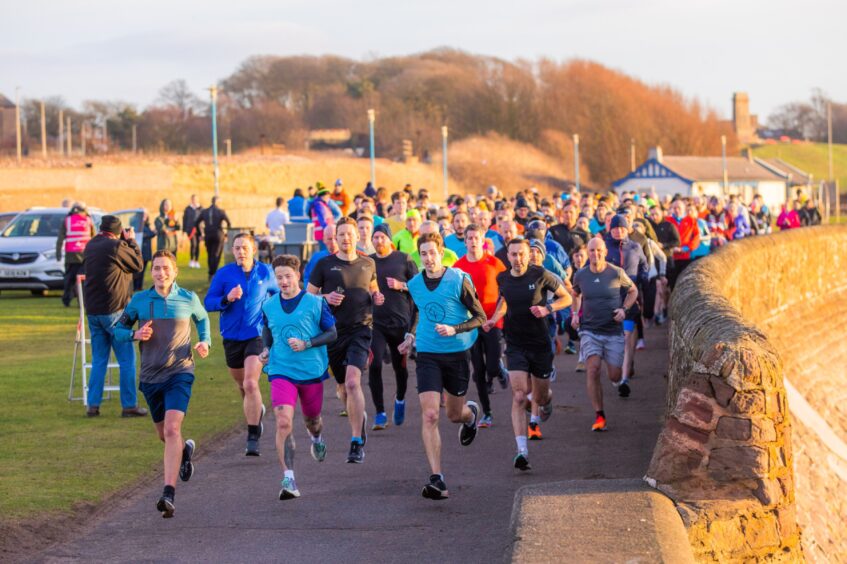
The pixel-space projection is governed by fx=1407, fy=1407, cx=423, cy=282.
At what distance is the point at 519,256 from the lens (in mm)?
11820

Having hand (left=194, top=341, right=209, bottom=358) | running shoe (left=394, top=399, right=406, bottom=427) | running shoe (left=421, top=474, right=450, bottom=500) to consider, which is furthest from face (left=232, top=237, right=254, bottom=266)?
running shoe (left=421, top=474, right=450, bottom=500)

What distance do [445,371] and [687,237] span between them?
1337cm

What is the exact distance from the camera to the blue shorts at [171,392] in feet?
31.8

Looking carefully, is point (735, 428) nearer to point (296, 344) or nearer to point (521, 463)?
point (521, 463)

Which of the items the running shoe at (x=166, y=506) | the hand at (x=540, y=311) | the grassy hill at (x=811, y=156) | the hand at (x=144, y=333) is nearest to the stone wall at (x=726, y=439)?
the hand at (x=540, y=311)

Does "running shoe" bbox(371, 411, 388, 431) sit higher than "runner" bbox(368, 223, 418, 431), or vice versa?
"runner" bbox(368, 223, 418, 431)

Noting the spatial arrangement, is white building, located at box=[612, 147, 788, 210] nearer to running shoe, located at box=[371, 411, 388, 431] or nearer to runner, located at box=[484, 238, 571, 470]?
running shoe, located at box=[371, 411, 388, 431]

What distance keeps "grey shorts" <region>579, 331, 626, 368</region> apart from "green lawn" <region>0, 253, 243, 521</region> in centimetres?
345

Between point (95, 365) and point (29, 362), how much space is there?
4.85 meters

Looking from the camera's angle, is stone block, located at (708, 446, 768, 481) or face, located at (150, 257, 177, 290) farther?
face, located at (150, 257, 177, 290)

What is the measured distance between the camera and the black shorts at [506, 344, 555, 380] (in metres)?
11.6

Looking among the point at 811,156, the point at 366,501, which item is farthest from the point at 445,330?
the point at 811,156

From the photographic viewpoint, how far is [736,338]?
851cm

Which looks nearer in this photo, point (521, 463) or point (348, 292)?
point (521, 463)
